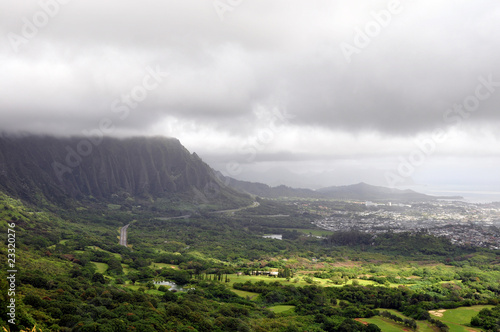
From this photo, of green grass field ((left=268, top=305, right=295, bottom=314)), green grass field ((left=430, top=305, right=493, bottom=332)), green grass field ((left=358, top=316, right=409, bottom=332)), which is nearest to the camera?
green grass field ((left=358, top=316, right=409, bottom=332))

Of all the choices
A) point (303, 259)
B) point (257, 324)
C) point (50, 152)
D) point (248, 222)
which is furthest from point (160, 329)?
point (50, 152)

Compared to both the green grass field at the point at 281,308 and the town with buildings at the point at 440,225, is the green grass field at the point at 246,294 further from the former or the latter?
the town with buildings at the point at 440,225

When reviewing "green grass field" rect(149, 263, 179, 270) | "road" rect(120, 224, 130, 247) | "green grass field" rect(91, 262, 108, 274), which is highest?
"green grass field" rect(91, 262, 108, 274)

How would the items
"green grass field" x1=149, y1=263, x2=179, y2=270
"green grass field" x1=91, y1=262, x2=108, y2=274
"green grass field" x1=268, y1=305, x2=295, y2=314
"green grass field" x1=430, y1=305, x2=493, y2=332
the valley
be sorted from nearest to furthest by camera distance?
the valley < "green grass field" x1=430, y1=305, x2=493, y2=332 < "green grass field" x1=268, y1=305, x2=295, y2=314 < "green grass field" x1=91, y1=262, x2=108, y2=274 < "green grass field" x1=149, y1=263, x2=179, y2=270

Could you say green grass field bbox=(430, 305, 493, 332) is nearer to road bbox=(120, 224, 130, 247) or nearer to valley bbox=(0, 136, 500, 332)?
valley bbox=(0, 136, 500, 332)

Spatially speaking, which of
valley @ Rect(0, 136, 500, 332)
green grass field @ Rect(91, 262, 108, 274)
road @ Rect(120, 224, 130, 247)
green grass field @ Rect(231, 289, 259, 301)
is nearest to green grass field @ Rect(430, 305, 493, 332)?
valley @ Rect(0, 136, 500, 332)

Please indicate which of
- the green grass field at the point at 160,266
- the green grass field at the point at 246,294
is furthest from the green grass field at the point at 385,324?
the green grass field at the point at 160,266

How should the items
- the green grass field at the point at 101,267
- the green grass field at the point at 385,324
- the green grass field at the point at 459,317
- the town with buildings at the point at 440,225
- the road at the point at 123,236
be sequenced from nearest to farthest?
the green grass field at the point at 385,324 < the green grass field at the point at 459,317 < the green grass field at the point at 101,267 < the road at the point at 123,236 < the town with buildings at the point at 440,225

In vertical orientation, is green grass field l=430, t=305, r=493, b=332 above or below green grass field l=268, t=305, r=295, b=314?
above

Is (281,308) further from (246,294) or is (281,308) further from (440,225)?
(440,225)

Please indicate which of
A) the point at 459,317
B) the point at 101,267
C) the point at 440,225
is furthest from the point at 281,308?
the point at 440,225

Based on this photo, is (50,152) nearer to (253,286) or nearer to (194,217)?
(194,217)

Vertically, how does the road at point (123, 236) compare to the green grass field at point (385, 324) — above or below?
below
